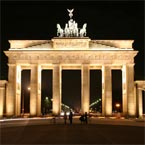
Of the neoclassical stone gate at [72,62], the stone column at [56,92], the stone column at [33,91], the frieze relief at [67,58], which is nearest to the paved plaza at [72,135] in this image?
the stone column at [33,91]

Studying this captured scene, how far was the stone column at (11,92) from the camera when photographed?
79312mm

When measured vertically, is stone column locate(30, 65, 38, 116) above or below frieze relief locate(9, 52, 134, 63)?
below

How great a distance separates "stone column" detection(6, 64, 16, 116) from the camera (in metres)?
79.3

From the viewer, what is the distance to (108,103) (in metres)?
80.2

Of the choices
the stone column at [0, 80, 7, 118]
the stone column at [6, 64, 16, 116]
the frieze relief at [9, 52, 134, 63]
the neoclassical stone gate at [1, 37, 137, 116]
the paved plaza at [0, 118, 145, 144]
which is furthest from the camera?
the frieze relief at [9, 52, 134, 63]

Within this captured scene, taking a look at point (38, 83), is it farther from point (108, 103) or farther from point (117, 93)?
point (117, 93)

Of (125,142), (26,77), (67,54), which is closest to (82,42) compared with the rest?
(67,54)

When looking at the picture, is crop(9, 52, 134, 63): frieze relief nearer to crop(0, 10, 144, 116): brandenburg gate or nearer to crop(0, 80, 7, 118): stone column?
crop(0, 10, 144, 116): brandenburg gate

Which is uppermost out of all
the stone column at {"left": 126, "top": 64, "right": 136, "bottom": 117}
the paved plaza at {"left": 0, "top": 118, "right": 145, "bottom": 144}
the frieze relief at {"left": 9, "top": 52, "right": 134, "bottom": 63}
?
the frieze relief at {"left": 9, "top": 52, "right": 134, "bottom": 63}

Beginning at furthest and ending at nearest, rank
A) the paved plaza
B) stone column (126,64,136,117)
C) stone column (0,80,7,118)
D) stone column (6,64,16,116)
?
stone column (126,64,136,117) < stone column (0,80,7,118) < stone column (6,64,16,116) < the paved plaza

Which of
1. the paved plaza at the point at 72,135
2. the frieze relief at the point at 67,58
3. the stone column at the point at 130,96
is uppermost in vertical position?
the frieze relief at the point at 67,58

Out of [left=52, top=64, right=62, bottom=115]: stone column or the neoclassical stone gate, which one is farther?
[left=52, top=64, right=62, bottom=115]: stone column

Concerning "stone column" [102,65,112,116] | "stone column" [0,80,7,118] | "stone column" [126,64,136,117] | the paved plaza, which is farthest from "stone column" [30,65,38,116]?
the paved plaza

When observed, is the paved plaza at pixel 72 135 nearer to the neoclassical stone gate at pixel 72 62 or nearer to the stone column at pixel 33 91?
the stone column at pixel 33 91
